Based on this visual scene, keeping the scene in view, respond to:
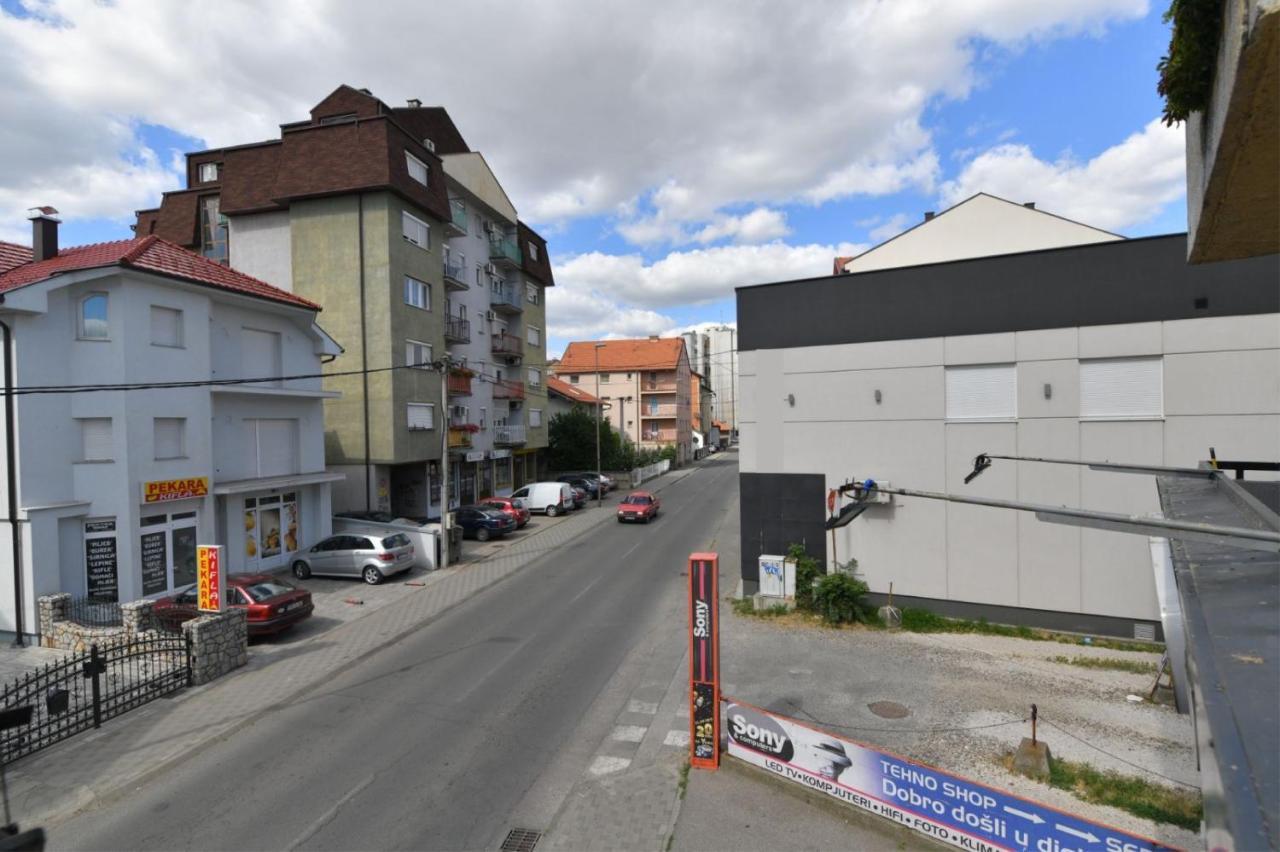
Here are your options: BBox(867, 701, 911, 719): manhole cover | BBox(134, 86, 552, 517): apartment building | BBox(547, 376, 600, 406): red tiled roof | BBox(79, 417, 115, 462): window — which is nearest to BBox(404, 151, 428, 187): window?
BBox(134, 86, 552, 517): apartment building

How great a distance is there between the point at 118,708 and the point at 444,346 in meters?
21.6

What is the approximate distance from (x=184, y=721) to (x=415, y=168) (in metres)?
23.3

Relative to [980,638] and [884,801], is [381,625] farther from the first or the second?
[980,638]

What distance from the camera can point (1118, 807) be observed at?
7.98m

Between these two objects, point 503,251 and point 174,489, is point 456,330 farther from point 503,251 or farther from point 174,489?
point 174,489

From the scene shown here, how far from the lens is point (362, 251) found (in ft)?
86.3

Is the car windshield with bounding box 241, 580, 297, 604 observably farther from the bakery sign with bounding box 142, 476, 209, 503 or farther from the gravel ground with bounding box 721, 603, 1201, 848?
the gravel ground with bounding box 721, 603, 1201, 848

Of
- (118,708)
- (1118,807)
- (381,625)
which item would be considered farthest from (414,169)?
(1118,807)

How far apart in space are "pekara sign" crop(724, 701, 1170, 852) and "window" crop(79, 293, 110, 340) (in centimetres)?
1767

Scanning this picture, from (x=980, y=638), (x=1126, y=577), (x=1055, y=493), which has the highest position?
(x=1055, y=493)

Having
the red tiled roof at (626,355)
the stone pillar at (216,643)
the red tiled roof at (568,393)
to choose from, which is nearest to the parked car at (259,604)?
the stone pillar at (216,643)

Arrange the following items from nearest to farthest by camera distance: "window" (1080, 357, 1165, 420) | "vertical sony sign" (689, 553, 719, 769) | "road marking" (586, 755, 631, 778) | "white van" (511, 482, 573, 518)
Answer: "road marking" (586, 755, 631, 778)
"vertical sony sign" (689, 553, 719, 769)
"window" (1080, 357, 1165, 420)
"white van" (511, 482, 573, 518)

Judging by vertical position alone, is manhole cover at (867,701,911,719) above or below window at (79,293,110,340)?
below

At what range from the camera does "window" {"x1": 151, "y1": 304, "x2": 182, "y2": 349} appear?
57.9 feet
